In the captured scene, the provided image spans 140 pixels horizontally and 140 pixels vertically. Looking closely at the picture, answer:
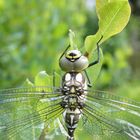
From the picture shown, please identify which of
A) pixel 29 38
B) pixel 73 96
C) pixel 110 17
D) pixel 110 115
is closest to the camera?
pixel 110 17

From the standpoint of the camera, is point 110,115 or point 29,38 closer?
point 110,115

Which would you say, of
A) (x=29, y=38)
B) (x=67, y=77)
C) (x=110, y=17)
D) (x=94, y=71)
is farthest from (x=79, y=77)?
(x=29, y=38)

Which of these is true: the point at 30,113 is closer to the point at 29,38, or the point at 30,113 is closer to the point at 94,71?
the point at 94,71

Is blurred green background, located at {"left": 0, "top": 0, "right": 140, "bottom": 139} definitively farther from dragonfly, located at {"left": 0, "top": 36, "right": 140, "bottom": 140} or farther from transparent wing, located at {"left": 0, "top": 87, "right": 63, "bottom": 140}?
transparent wing, located at {"left": 0, "top": 87, "right": 63, "bottom": 140}

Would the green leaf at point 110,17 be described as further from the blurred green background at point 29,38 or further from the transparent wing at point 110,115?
the blurred green background at point 29,38

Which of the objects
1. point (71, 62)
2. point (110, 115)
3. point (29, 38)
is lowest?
point (110, 115)

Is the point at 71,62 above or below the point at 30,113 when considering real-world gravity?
above

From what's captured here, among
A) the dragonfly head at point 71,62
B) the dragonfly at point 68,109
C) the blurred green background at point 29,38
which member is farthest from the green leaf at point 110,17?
the blurred green background at point 29,38
